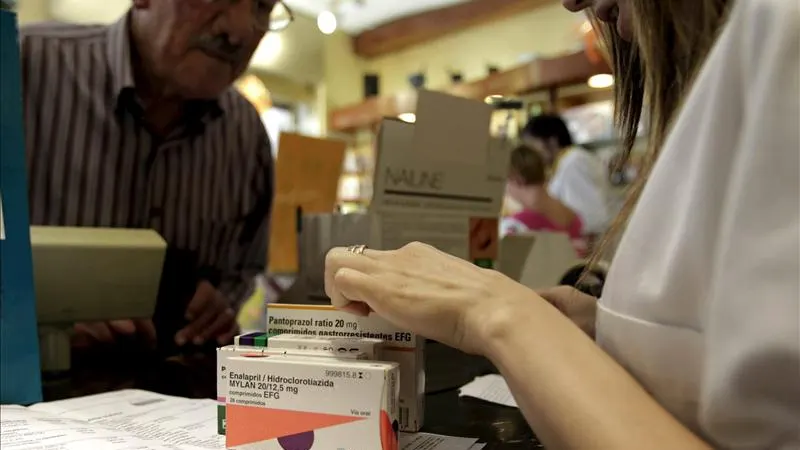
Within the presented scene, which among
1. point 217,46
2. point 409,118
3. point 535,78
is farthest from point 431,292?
point 535,78

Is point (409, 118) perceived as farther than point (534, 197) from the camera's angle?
No

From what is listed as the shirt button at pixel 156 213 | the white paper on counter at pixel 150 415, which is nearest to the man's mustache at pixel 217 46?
the shirt button at pixel 156 213

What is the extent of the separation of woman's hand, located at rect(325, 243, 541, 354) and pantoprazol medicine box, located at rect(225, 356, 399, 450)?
45 millimetres

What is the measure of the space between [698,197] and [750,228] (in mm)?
36

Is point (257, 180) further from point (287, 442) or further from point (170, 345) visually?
point (287, 442)

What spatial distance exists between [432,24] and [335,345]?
4144 mm

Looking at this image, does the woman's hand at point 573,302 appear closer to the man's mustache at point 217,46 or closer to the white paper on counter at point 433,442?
the white paper on counter at point 433,442

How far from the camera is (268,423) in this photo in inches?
19.9

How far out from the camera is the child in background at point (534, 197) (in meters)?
2.50

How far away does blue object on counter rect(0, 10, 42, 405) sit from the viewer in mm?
749

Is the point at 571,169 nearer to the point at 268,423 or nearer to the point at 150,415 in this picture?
the point at 150,415

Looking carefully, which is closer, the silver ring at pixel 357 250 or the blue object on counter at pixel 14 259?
the silver ring at pixel 357 250

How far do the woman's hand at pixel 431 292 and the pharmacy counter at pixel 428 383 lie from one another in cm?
13

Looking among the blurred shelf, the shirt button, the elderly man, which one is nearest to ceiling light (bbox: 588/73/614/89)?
the blurred shelf
